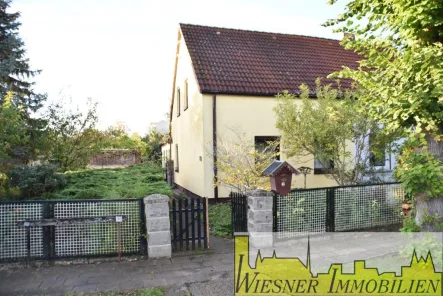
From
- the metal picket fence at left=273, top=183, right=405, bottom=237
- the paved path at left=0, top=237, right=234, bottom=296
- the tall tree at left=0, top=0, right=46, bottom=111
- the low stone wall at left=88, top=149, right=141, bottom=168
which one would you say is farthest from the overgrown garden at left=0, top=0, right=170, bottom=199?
the low stone wall at left=88, top=149, right=141, bottom=168

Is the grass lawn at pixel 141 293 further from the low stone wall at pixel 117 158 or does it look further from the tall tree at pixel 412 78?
the low stone wall at pixel 117 158

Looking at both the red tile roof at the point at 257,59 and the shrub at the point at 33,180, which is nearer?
the shrub at the point at 33,180

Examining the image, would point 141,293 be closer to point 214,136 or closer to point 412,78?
point 412,78

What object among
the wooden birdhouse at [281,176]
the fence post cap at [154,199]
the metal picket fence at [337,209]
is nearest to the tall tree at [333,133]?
the metal picket fence at [337,209]

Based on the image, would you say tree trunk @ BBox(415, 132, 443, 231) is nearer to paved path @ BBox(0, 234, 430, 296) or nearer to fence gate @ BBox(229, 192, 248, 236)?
paved path @ BBox(0, 234, 430, 296)

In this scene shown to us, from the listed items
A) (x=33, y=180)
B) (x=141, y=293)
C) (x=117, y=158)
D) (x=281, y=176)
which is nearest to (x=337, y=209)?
(x=281, y=176)

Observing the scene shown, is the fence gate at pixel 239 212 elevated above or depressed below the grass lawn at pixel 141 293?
above

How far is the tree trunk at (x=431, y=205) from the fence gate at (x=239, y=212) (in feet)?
10.2

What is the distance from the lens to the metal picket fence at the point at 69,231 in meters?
5.42

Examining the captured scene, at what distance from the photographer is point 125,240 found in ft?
18.7

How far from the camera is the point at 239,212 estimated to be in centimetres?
679

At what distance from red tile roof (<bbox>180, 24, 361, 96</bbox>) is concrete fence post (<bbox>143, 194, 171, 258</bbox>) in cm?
542

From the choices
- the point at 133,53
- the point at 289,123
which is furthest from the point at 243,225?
the point at 133,53

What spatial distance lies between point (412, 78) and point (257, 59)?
28.2 feet
